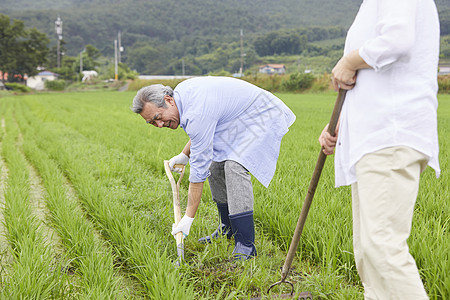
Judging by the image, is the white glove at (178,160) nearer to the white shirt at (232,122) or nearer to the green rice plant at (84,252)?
the white shirt at (232,122)

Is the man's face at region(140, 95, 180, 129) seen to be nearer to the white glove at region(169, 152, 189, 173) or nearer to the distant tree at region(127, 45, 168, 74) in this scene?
the white glove at region(169, 152, 189, 173)

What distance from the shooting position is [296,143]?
5.75m

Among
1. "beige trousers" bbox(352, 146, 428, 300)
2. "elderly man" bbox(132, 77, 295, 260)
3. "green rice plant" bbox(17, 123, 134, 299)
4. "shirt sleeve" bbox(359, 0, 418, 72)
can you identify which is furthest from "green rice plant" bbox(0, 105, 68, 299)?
"shirt sleeve" bbox(359, 0, 418, 72)

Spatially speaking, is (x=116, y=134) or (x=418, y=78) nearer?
(x=418, y=78)

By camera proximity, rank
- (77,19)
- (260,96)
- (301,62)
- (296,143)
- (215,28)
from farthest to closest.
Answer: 1. (215,28)
2. (77,19)
3. (301,62)
4. (296,143)
5. (260,96)

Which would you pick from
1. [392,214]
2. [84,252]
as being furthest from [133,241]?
[392,214]

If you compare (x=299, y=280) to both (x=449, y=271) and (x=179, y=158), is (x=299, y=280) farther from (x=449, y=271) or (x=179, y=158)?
(x=179, y=158)

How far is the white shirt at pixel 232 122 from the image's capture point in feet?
7.14

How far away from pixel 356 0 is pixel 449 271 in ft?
441

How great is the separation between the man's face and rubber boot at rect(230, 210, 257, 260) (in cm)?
68

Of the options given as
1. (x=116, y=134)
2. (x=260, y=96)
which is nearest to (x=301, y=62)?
(x=116, y=134)

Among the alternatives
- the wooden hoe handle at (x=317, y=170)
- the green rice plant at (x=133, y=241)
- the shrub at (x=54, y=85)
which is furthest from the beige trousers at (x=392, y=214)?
the shrub at (x=54, y=85)

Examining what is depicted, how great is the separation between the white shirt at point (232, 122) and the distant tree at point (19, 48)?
43.4m

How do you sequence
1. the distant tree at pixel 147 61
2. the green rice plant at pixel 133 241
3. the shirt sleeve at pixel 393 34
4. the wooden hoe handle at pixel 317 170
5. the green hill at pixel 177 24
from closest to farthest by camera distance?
the shirt sleeve at pixel 393 34 → the wooden hoe handle at pixel 317 170 → the green rice plant at pixel 133 241 → the distant tree at pixel 147 61 → the green hill at pixel 177 24
